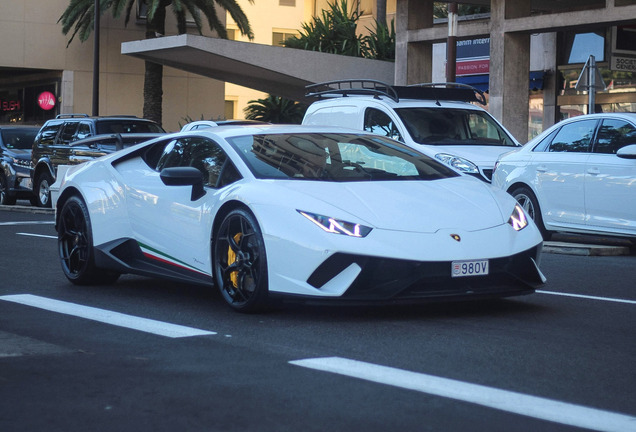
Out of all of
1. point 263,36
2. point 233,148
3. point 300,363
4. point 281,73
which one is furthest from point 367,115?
point 263,36

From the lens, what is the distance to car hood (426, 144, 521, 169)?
14.9 metres

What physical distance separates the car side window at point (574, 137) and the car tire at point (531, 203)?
1.88 ft

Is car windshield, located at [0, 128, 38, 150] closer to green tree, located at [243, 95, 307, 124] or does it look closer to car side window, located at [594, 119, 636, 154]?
car side window, located at [594, 119, 636, 154]

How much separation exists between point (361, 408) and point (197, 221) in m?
3.47

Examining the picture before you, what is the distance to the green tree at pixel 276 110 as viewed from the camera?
43.1m

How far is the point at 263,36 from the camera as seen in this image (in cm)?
7581

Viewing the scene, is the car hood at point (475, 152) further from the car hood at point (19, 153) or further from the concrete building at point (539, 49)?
the car hood at point (19, 153)

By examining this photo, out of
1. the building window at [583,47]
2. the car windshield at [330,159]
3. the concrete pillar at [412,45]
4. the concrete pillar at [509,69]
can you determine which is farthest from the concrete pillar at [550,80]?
the car windshield at [330,159]

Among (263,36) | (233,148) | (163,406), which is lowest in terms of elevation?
(163,406)

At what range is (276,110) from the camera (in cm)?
4331

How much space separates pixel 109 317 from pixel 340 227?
160 cm

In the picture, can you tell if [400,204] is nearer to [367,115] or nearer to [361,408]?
[361,408]

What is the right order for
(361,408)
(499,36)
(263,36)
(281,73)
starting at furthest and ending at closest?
(263,36) → (281,73) → (499,36) → (361,408)

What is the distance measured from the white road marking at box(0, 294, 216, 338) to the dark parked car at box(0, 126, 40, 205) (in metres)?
16.8
